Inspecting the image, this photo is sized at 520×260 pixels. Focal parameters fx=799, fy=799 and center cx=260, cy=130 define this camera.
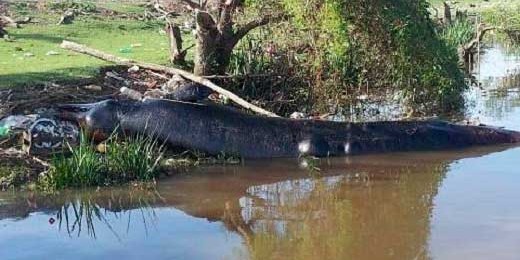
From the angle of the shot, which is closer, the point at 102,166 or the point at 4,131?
the point at 102,166

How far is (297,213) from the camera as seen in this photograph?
7.31 m

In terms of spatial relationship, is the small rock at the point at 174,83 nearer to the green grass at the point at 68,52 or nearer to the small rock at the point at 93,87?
the small rock at the point at 93,87

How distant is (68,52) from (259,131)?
628 cm

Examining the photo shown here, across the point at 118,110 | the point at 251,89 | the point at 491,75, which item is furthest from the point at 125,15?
the point at 118,110

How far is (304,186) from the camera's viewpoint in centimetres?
842

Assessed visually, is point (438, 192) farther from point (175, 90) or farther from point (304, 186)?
point (175, 90)

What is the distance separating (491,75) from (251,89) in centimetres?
840

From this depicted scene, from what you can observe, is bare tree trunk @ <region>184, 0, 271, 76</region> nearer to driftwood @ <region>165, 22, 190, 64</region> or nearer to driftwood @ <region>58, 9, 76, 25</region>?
driftwood @ <region>165, 22, 190, 64</region>

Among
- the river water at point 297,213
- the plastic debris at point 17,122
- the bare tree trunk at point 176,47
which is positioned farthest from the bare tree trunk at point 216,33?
the plastic debris at point 17,122

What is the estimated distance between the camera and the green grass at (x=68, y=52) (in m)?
11.8

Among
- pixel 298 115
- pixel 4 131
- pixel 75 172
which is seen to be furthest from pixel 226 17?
pixel 75 172

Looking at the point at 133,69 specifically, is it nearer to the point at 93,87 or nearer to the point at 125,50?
the point at 93,87

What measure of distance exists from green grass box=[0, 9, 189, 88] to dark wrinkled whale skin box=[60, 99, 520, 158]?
2066 millimetres

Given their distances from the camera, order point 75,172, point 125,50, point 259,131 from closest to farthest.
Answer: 1. point 75,172
2. point 259,131
3. point 125,50
